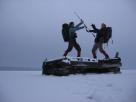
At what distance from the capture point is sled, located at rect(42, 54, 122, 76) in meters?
4.87

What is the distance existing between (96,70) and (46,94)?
87.3 inches

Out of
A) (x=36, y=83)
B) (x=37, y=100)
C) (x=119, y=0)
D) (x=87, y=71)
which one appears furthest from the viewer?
(x=87, y=71)

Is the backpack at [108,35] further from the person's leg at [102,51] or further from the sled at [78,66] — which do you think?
the sled at [78,66]

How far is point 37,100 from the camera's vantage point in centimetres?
298

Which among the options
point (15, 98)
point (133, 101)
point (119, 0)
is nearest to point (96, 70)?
point (119, 0)

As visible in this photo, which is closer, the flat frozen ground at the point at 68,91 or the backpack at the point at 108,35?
the flat frozen ground at the point at 68,91

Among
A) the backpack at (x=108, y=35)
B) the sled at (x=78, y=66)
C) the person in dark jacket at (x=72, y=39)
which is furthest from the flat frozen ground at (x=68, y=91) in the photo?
the backpack at (x=108, y=35)

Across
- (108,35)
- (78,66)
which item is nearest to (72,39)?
(78,66)

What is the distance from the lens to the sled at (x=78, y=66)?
4.87m

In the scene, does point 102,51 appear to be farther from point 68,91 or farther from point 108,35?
point 68,91

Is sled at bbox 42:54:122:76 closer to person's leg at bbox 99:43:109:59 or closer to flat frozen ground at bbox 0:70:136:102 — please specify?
person's leg at bbox 99:43:109:59

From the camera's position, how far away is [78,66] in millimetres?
5023

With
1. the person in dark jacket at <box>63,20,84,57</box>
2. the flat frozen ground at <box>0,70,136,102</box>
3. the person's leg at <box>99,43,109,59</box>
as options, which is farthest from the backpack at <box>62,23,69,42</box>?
the flat frozen ground at <box>0,70,136,102</box>

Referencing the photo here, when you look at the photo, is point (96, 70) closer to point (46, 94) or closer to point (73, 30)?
point (73, 30)
